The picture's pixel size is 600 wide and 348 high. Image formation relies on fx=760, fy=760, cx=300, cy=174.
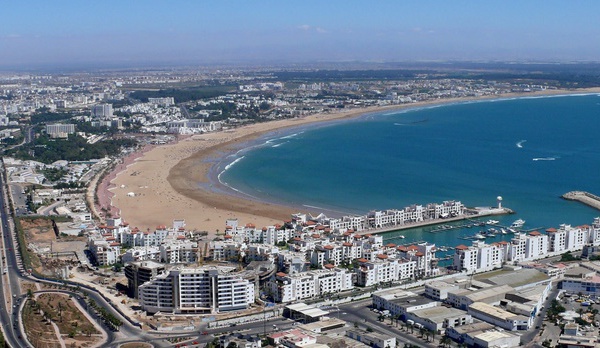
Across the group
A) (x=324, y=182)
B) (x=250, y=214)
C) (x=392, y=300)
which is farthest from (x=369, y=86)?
(x=392, y=300)

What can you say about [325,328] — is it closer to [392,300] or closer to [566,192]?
[392,300]

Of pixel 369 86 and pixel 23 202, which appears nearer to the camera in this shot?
pixel 23 202

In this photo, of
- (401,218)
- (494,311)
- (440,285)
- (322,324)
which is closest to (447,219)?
(401,218)

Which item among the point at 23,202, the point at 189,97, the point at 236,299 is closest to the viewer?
the point at 236,299

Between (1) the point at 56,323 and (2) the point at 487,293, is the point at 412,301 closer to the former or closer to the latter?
(2) the point at 487,293

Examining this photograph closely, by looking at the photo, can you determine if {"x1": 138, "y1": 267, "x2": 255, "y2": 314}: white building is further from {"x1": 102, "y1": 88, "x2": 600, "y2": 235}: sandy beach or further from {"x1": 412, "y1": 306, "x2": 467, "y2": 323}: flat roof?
{"x1": 102, "y1": 88, "x2": 600, "y2": 235}: sandy beach

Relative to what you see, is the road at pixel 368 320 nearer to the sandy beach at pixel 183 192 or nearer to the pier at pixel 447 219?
the pier at pixel 447 219

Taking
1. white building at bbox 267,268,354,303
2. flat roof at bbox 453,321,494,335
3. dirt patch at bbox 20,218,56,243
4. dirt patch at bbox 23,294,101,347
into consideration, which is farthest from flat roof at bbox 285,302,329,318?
dirt patch at bbox 20,218,56,243

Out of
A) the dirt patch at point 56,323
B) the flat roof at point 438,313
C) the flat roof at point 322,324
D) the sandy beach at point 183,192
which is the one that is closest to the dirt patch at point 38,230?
the sandy beach at point 183,192
